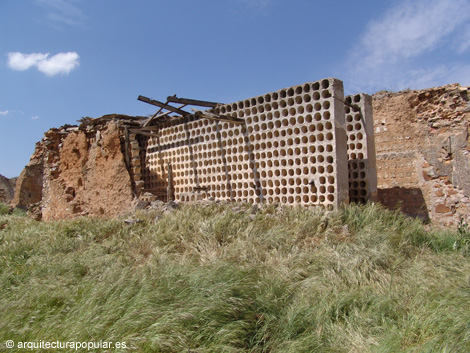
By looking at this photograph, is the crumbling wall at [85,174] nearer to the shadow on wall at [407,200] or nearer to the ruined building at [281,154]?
the ruined building at [281,154]

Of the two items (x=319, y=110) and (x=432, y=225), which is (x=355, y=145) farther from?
(x=432, y=225)

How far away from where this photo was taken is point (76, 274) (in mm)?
4797

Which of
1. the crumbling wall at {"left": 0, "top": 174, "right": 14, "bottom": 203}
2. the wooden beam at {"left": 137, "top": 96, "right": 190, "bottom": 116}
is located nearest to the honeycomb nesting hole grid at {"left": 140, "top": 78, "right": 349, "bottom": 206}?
the wooden beam at {"left": 137, "top": 96, "right": 190, "bottom": 116}

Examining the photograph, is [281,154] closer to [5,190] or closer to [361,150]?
[361,150]

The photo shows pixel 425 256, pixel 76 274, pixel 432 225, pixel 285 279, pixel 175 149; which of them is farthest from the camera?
pixel 175 149

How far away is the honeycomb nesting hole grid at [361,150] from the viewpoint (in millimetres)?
7375

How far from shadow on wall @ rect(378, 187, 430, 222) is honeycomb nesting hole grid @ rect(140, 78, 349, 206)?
9.71ft

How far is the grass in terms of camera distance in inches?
126

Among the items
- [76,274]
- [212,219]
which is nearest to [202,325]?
[76,274]

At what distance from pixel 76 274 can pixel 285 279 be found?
2811mm

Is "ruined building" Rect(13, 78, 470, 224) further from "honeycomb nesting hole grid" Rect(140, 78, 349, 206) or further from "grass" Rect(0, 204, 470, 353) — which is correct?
"grass" Rect(0, 204, 470, 353)

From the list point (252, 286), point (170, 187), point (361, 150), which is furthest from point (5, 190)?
point (252, 286)

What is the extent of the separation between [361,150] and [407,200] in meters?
2.42

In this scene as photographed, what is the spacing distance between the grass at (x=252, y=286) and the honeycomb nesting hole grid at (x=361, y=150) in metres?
0.87
